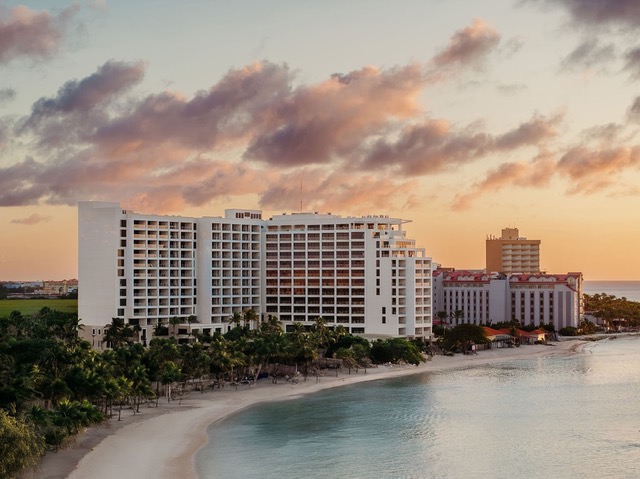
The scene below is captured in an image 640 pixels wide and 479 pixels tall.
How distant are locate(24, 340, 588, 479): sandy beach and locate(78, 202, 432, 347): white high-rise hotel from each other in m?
50.4

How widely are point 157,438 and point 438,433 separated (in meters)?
31.8

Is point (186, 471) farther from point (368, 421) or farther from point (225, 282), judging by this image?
point (225, 282)

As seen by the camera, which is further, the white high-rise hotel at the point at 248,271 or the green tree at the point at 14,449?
the white high-rise hotel at the point at 248,271

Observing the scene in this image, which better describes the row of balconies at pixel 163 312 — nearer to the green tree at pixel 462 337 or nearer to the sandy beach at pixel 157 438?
the sandy beach at pixel 157 438

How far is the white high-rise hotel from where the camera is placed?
561 feet

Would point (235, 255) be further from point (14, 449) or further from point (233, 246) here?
point (14, 449)

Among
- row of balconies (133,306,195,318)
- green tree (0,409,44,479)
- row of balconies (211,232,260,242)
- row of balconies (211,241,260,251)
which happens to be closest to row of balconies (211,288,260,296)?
row of balconies (133,306,195,318)

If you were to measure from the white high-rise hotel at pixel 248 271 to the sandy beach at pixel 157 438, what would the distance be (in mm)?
50364

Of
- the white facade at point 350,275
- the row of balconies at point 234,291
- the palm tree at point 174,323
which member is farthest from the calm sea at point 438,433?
the row of balconies at point 234,291

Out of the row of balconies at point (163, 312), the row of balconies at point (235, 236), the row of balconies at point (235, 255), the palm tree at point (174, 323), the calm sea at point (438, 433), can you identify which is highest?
the row of balconies at point (235, 236)

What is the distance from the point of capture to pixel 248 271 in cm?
19588

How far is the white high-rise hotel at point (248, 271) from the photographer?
171 meters

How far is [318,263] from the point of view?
19438cm

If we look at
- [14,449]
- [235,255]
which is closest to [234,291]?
[235,255]
